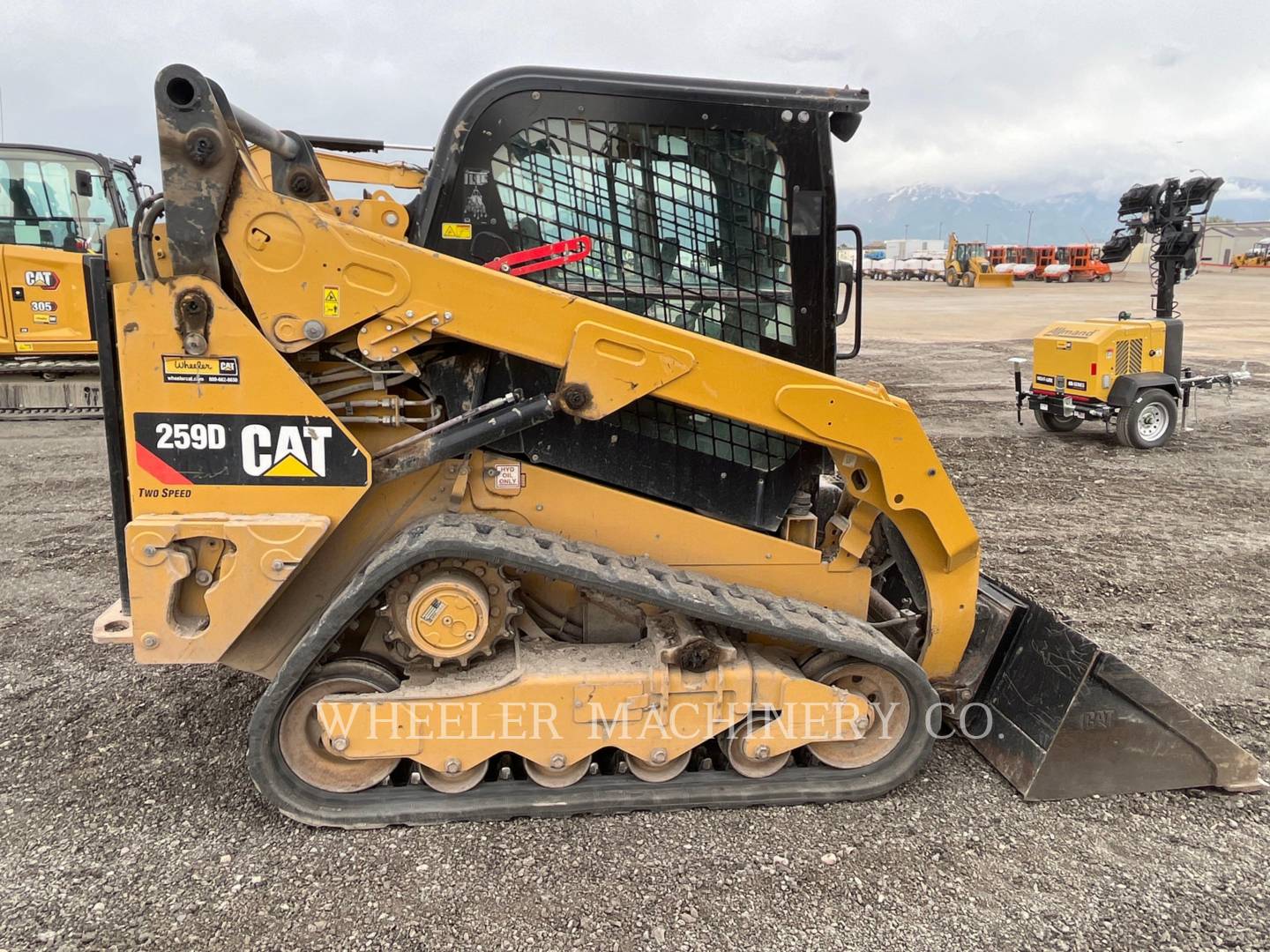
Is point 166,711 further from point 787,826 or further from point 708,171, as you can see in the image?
point 708,171

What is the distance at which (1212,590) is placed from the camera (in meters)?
5.89

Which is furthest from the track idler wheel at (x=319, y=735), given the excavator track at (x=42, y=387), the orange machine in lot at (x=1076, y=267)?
the orange machine in lot at (x=1076, y=267)

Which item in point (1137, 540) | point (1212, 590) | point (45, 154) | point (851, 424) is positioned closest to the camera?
point (851, 424)

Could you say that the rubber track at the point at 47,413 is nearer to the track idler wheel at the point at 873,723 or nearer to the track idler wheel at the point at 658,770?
the track idler wheel at the point at 658,770

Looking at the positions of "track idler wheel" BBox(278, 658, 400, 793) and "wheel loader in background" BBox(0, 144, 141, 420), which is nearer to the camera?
"track idler wheel" BBox(278, 658, 400, 793)

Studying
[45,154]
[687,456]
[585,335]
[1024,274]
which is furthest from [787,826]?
[1024,274]

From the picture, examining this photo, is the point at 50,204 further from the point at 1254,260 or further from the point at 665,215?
the point at 1254,260

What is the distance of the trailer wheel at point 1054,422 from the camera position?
1101 cm

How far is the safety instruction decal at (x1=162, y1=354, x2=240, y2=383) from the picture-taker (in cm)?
310

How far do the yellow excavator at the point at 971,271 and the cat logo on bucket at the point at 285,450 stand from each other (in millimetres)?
47635

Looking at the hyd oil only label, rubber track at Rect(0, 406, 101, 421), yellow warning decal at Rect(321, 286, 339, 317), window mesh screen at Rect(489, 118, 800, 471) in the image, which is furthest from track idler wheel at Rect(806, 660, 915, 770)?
rubber track at Rect(0, 406, 101, 421)

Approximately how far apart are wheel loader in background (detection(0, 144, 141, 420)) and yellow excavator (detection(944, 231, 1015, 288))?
142ft

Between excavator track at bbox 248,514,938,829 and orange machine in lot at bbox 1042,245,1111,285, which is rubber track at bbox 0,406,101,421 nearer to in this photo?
excavator track at bbox 248,514,938,829

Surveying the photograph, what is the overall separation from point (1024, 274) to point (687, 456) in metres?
53.7
